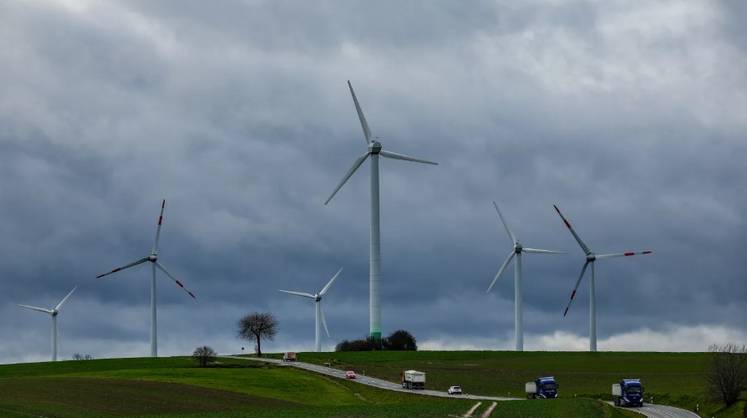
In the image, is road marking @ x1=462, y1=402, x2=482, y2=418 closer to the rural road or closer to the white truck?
the rural road

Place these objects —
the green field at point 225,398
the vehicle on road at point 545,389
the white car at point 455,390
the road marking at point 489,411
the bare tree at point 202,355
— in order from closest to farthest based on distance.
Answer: the road marking at point 489,411, the green field at point 225,398, the vehicle on road at point 545,389, the white car at point 455,390, the bare tree at point 202,355

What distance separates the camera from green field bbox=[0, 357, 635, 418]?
4109 inches

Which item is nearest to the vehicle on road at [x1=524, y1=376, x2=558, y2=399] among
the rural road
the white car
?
the rural road

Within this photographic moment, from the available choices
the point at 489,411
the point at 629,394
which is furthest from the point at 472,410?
the point at 629,394

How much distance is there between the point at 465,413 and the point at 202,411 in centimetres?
2714

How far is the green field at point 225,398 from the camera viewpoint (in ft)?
342

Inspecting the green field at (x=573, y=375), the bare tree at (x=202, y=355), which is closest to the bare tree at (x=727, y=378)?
the green field at (x=573, y=375)

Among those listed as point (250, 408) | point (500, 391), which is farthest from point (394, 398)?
point (250, 408)

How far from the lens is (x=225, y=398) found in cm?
13038

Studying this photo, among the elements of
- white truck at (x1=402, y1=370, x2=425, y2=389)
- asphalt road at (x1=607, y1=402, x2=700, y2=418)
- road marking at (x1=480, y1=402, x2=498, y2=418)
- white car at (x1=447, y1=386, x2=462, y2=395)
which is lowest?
asphalt road at (x1=607, y1=402, x2=700, y2=418)

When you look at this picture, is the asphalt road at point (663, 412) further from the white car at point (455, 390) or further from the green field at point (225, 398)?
the white car at point (455, 390)

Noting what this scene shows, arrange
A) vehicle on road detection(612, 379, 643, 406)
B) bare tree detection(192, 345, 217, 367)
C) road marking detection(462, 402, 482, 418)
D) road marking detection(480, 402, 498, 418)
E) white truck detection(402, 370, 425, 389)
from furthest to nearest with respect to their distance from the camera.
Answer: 1. bare tree detection(192, 345, 217, 367)
2. white truck detection(402, 370, 425, 389)
3. vehicle on road detection(612, 379, 643, 406)
4. road marking detection(480, 402, 498, 418)
5. road marking detection(462, 402, 482, 418)

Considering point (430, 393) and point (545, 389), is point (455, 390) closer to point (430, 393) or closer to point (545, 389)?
point (430, 393)

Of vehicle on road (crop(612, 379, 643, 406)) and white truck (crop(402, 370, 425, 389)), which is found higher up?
white truck (crop(402, 370, 425, 389))
